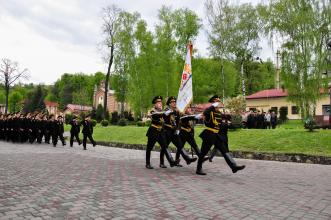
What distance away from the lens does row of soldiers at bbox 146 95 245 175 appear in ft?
30.9

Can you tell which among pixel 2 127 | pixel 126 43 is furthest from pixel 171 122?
pixel 126 43

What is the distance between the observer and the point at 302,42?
29312 millimetres

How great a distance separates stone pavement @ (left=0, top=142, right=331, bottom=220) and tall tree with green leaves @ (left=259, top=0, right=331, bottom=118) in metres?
20.9

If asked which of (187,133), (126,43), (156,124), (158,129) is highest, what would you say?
(126,43)

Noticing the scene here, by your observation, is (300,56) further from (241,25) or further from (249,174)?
(249,174)

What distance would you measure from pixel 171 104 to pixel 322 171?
15.8 feet

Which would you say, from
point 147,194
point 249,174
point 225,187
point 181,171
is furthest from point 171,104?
point 147,194

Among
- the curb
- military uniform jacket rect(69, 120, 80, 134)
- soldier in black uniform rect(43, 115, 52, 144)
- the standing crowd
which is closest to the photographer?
the curb

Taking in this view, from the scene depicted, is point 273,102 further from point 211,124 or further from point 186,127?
point 211,124

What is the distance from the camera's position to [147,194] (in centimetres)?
665

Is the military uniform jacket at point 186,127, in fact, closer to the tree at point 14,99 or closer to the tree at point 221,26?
the tree at point 221,26

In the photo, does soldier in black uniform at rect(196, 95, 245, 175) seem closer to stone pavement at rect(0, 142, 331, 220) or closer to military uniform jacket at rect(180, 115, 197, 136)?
stone pavement at rect(0, 142, 331, 220)

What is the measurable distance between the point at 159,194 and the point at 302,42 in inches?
1029

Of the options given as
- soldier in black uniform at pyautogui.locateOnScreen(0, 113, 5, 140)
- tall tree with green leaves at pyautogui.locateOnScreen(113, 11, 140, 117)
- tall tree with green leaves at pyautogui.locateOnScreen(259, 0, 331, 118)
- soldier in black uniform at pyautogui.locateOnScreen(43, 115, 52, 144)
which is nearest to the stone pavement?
soldier in black uniform at pyautogui.locateOnScreen(43, 115, 52, 144)
